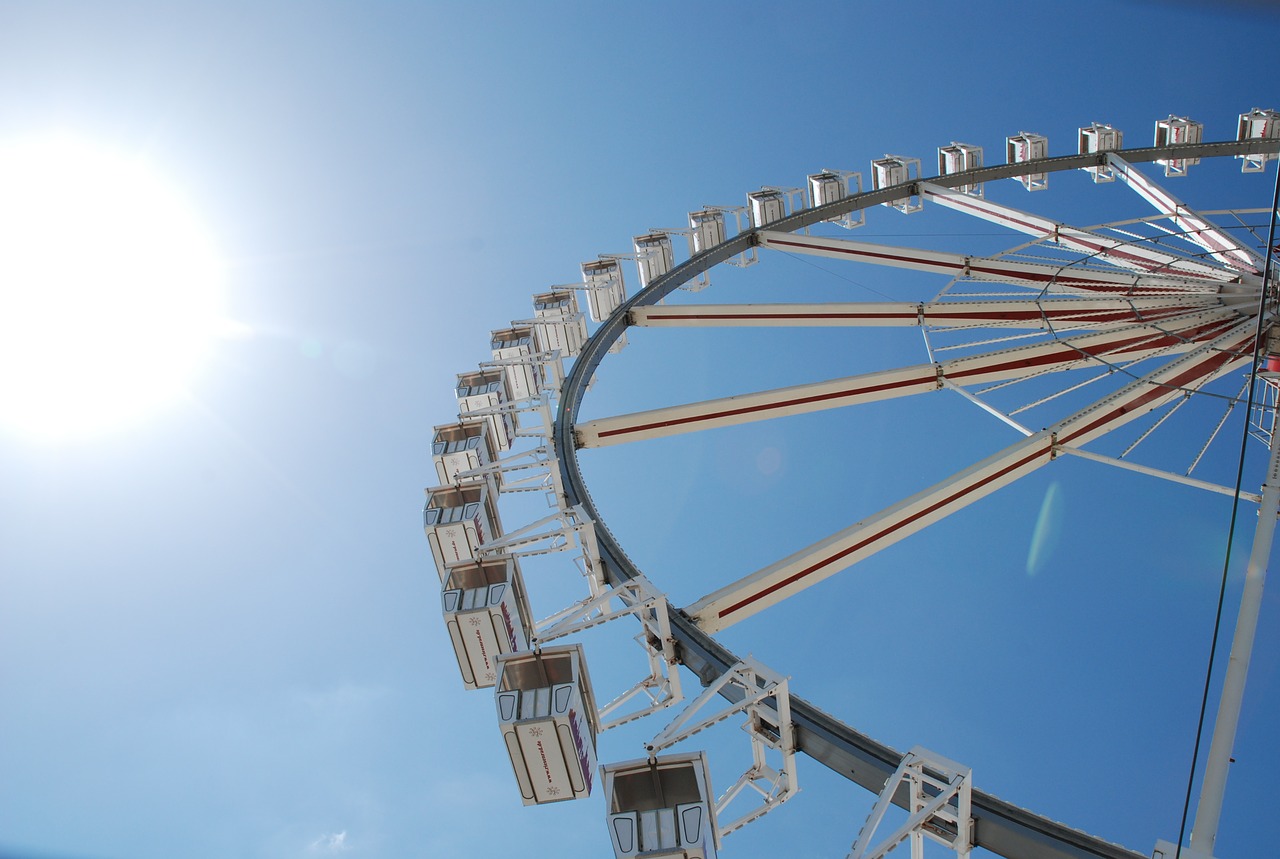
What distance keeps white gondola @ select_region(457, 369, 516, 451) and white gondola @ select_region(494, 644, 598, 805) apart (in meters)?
7.39

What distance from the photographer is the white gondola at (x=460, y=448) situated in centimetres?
1748

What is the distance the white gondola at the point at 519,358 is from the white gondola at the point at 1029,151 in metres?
15.5

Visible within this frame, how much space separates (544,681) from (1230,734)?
7384 mm

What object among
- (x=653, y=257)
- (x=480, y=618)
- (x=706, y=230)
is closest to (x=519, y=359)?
(x=653, y=257)

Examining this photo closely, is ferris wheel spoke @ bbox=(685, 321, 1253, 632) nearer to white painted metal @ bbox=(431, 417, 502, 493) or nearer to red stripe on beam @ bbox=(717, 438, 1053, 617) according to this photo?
red stripe on beam @ bbox=(717, 438, 1053, 617)

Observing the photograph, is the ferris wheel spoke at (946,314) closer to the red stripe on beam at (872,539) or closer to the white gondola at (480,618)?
the red stripe on beam at (872,539)

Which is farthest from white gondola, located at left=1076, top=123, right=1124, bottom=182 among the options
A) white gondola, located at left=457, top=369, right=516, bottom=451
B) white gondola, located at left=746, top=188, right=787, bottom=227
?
white gondola, located at left=457, top=369, right=516, bottom=451

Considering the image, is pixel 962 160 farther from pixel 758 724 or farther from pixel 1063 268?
pixel 758 724

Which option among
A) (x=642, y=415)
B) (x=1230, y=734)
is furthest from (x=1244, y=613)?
(x=642, y=415)

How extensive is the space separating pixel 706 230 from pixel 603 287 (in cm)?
375

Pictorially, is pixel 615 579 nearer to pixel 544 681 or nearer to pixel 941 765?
pixel 544 681

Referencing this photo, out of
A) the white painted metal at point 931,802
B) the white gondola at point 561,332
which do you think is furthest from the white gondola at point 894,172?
the white painted metal at point 931,802

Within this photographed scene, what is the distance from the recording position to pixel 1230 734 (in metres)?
8.98

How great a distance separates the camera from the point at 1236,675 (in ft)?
31.9
